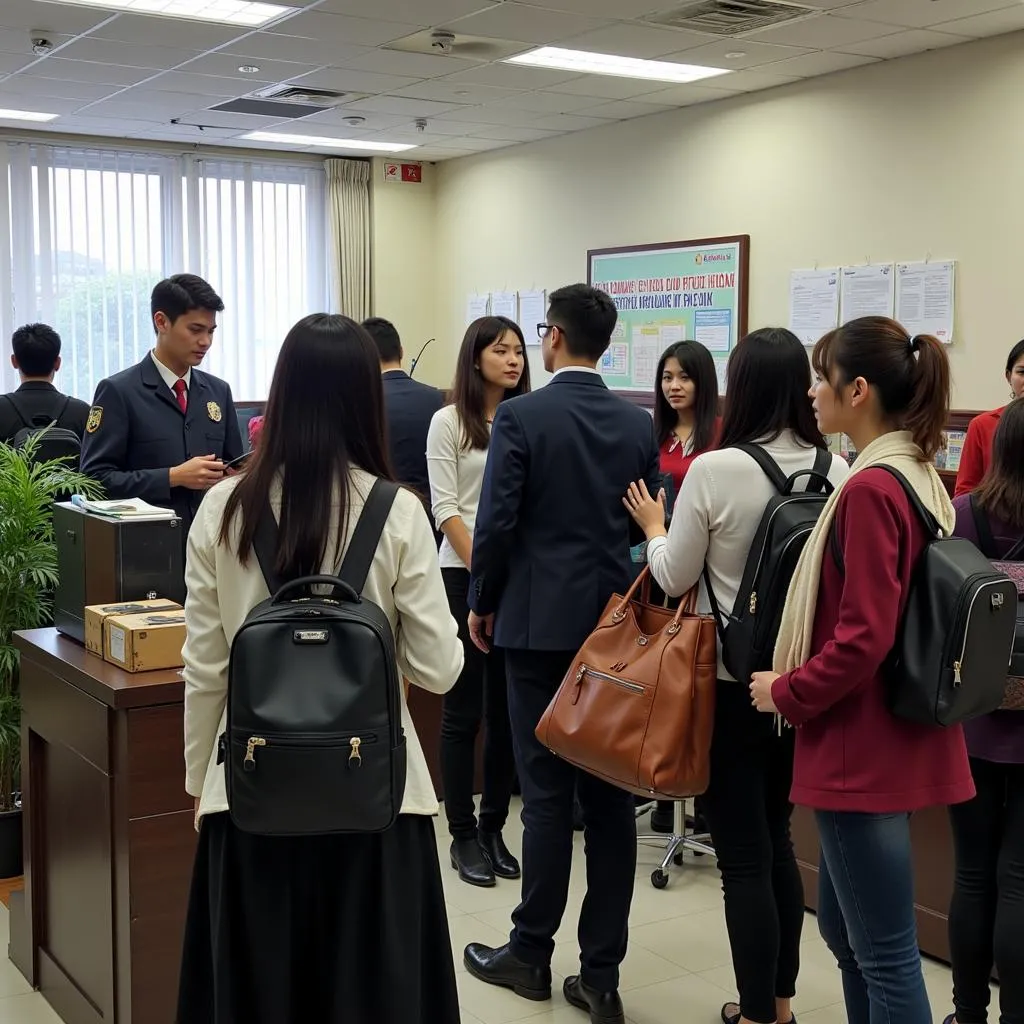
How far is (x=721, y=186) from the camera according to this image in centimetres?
680

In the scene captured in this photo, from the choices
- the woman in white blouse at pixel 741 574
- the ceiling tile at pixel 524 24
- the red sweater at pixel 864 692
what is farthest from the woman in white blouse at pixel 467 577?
the ceiling tile at pixel 524 24

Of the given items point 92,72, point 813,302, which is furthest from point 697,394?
point 92,72

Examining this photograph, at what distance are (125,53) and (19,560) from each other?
3272 millimetres

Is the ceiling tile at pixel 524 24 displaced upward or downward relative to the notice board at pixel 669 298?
upward

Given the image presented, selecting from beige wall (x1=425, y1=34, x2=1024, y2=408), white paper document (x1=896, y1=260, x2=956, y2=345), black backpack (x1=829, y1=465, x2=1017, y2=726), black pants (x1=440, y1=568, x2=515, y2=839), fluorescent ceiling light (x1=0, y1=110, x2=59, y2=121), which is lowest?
black pants (x1=440, y1=568, x2=515, y2=839)

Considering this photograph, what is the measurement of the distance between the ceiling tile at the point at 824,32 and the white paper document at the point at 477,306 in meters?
3.52

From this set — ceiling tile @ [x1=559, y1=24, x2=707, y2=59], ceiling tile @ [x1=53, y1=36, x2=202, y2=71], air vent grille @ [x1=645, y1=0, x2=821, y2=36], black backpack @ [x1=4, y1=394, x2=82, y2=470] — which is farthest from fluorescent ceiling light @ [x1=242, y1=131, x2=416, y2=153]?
black backpack @ [x1=4, y1=394, x2=82, y2=470]

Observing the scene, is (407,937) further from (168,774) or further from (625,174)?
(625,174)

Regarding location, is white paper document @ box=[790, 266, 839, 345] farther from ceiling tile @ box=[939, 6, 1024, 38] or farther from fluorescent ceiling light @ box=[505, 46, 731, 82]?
ceiling tile @ box=[939, 6, 1024, 38]

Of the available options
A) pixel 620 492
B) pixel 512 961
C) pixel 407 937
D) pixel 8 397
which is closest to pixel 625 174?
pixel 8 397

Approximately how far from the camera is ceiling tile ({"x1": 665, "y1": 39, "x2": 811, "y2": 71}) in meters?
5.59

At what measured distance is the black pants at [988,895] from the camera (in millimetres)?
2303

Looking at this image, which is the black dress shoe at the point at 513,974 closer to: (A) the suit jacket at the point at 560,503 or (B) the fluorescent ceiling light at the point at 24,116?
(A) the suit jacket at the point at 560,503

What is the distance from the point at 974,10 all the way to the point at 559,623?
3.56 metres
